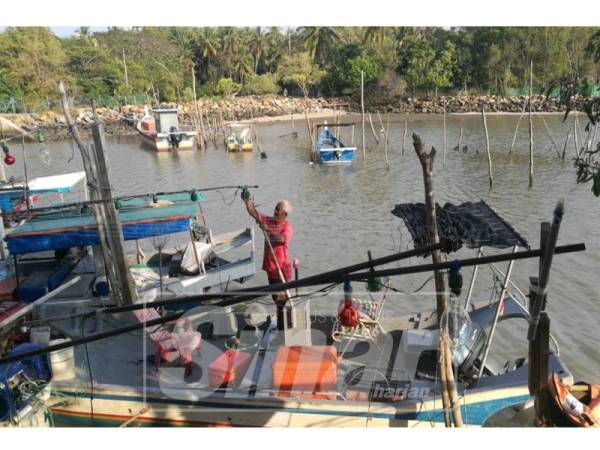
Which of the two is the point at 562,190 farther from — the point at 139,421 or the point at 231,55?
Answer: the point at 231,55

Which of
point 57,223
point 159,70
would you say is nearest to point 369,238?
point 57,223

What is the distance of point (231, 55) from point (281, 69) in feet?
19.3

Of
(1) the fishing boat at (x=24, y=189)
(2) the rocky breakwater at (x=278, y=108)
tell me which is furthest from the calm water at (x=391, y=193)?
(2) the rocky breakwater at (x=278, y=108)

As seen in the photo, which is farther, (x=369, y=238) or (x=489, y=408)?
(x=369, y=238)

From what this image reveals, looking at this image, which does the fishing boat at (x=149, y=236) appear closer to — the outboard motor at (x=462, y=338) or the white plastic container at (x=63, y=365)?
the white plastic container at (x=63, y=365)

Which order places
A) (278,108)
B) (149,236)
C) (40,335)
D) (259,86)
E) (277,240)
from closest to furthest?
(40,335), (277,240), (149,236), (278,108), (259,86)

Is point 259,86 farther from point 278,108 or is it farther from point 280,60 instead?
point 280,60

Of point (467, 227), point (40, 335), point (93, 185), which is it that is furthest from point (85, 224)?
point (467, 227)

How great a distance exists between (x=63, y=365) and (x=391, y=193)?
16.6 m

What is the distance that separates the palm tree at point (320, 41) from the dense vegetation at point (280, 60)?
110 millimetres

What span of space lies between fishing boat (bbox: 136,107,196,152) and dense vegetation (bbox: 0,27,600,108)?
31.4 feet

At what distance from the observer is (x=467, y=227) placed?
21.4ft

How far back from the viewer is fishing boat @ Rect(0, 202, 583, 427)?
5930 millimetres

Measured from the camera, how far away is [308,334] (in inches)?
256
